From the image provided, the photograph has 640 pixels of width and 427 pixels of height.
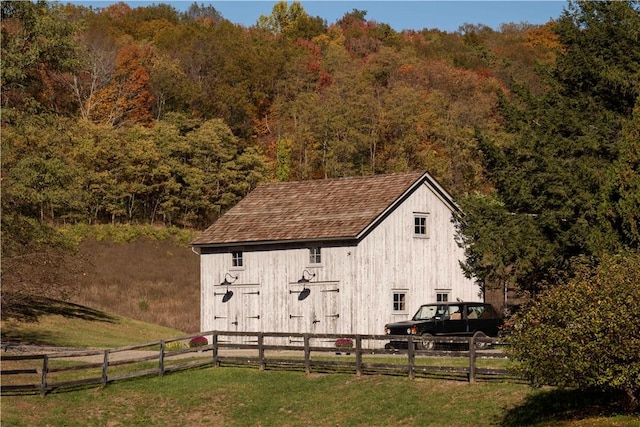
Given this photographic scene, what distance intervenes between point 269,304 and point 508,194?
37.3 feet

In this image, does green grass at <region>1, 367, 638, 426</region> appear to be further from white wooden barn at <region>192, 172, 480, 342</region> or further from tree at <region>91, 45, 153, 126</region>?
tree at <region>91, 45, 153, 126</region>

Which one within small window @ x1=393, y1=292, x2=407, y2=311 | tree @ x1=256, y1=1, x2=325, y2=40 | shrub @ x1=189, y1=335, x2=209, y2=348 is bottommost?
shrub @ x1=189, y1=335, x2=209, y2=348

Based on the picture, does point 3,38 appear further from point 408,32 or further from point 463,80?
point 408,32

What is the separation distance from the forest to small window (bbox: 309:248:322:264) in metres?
6.70

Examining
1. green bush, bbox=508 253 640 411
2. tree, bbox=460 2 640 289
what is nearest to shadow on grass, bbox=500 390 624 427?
green bush, bbox=508 253 640 411

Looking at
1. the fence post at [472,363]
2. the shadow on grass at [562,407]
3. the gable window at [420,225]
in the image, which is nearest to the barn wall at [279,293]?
the gable window at [420,225]

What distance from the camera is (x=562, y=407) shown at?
27062 mm

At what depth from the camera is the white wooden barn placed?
44250 millimetres

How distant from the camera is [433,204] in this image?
155 ft

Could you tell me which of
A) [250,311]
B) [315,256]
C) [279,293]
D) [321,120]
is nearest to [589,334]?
[315,256]

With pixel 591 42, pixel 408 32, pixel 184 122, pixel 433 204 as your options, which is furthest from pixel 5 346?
pixel 408 32

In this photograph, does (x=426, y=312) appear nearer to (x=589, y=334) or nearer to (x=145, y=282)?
(x=589, y=334)

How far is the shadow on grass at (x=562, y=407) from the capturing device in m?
25.8

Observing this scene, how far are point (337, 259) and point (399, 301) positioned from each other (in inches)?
124
